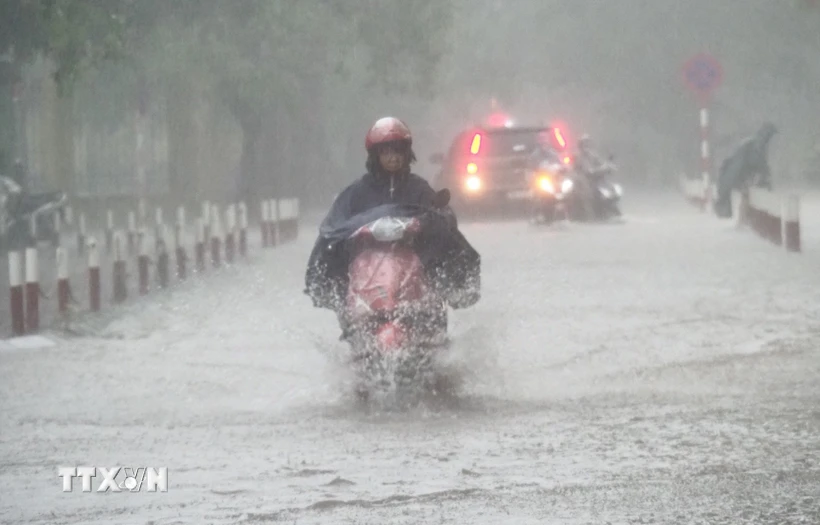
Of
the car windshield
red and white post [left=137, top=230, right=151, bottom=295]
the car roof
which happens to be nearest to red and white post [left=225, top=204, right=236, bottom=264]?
red and white post [left=137, top=230, right=151, bottom=295]

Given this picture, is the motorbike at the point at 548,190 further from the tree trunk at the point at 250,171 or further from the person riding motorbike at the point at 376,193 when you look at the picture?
the person riding motorbike at the point at 376,193

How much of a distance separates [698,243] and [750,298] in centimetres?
797

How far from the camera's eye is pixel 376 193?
30.9 ft

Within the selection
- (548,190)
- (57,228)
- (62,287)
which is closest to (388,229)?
(62,287)

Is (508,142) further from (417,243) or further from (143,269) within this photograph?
(417,243)

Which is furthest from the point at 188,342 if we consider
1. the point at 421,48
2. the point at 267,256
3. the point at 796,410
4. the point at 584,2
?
the point at 584,2

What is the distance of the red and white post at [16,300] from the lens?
13.6 metres

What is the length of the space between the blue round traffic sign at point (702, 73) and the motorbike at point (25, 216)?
451 inches

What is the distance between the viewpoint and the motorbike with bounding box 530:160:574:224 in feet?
91.4

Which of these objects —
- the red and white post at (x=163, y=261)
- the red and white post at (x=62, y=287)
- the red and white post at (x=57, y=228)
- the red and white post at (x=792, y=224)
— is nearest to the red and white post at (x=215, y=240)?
the red and white post at (x=163, y=261)

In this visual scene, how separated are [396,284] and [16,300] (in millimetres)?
5617

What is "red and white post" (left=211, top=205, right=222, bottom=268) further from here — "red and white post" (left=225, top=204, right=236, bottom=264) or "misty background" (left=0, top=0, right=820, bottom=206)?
"misty background" (left=0, top=0, right=820, bottom=206)

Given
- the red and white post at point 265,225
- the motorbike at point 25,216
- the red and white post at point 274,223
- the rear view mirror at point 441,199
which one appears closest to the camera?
the rear view mirror at point 441,199

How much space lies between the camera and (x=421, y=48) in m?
36.6
